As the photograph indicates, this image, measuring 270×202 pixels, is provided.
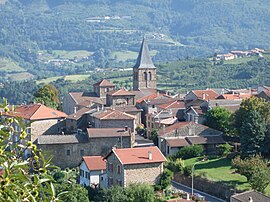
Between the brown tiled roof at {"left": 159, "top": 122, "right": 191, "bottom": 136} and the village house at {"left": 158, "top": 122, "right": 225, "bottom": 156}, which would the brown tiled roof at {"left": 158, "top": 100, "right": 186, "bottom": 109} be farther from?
Answer: the village house at {"left": 158, "top": 122, "right": 225, "bottom": 156}

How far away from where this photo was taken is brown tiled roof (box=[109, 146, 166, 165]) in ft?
107

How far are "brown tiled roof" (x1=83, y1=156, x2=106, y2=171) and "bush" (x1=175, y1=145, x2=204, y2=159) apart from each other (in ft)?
14.5

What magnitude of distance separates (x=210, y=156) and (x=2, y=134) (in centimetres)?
3191


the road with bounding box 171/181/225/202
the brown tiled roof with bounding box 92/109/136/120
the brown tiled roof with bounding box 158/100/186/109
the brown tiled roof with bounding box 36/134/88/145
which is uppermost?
the brown tiled roof with bounding box 92/109/136/120

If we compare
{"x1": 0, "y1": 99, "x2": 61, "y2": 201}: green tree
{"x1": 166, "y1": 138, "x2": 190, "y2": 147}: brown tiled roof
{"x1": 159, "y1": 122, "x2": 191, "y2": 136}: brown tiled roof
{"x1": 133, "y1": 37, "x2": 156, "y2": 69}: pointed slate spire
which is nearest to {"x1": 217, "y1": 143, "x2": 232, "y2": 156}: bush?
{"x1": 166, "y1": 138, "x2": 190, "y2": 147}: brown tiled roof

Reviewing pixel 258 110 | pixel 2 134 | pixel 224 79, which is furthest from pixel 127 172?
pixel 224 79

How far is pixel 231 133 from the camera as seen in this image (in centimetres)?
4100

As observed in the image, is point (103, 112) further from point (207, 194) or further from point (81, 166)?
point (207, 194)

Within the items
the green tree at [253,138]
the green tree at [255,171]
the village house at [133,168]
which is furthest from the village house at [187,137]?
the green tree at [255,171]

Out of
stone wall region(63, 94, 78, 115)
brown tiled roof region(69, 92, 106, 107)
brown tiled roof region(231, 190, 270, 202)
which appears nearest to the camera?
brown tiled roof region(231, 190, 270, 202)

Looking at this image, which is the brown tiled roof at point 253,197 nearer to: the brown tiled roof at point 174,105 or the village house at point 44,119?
the village house at point 44,119

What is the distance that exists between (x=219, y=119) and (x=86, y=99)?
17.1 metres

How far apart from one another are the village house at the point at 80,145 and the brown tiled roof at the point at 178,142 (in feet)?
7.87

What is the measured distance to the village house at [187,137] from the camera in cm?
3844
